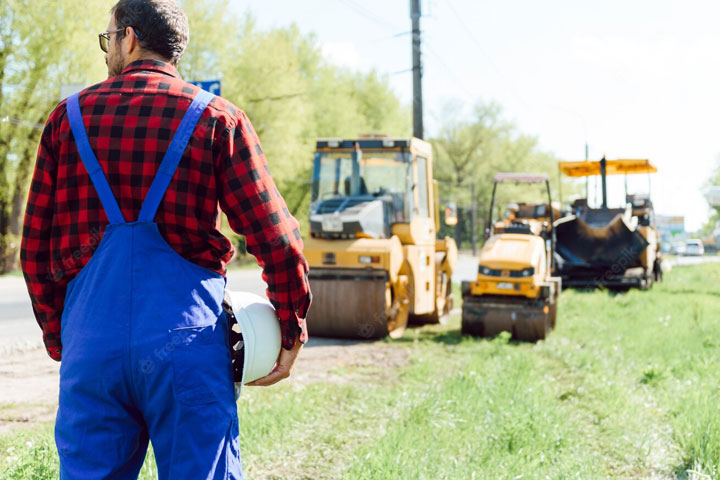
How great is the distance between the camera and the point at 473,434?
16.4ft

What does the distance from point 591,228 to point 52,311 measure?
15.8 metres

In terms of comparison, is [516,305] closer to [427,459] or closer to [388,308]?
[388,308]

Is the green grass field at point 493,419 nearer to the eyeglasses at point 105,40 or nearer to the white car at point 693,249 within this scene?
the eyeglasses at point 105,40

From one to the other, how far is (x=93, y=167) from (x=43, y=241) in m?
0.31

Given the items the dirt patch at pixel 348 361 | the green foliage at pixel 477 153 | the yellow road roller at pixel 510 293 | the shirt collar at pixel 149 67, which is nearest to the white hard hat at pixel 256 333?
the shirt collar at pixel 149 67

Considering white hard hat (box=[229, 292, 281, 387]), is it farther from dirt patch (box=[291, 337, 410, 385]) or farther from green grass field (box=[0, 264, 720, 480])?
dirt patch (box=[291, 337, 410, 385])

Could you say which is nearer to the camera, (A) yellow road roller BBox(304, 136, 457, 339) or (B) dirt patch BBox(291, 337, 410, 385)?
(B) dirt patch BBox(291, 337, 410, 385)

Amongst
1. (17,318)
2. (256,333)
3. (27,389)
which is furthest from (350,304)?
(256,333)

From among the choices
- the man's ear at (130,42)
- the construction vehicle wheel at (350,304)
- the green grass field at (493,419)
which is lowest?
the green grass field at (493,419)

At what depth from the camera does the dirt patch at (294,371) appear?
5.78m

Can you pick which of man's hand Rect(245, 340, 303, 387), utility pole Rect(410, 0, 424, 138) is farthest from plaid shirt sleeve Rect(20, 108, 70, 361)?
utility pole Rect(410, 0, 424, 138)

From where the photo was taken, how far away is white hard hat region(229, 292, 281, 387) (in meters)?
2.21

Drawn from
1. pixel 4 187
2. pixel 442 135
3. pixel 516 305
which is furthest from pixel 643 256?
pixel 442 135

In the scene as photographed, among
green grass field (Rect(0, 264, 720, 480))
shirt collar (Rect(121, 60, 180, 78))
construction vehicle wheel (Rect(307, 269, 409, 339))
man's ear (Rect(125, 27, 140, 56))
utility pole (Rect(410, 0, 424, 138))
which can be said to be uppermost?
utility pole (Rect(410, 0, 424, 138))
